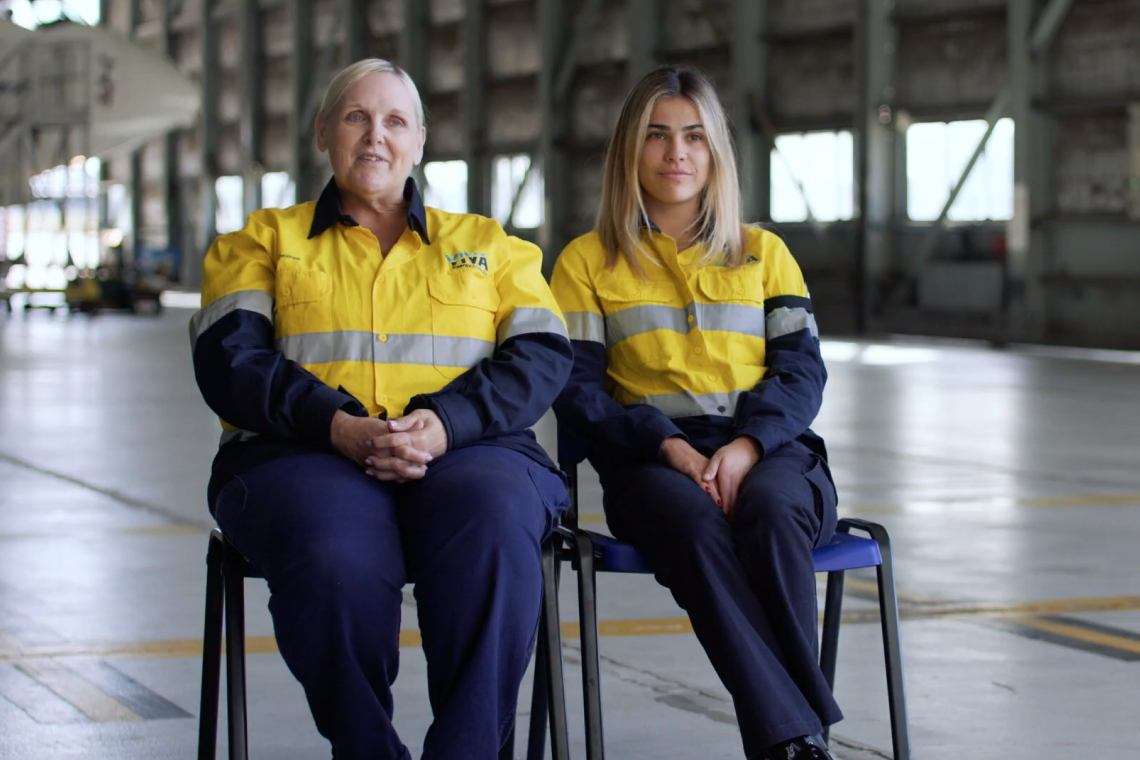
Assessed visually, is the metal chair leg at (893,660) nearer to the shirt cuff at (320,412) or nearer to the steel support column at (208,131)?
the shirt cuff at (320,412)

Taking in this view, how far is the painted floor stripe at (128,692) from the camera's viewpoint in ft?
12.0

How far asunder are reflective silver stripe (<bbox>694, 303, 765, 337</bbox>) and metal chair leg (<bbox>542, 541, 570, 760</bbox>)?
65cm

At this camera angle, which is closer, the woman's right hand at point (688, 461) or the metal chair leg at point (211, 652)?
the metal chair leg at point (211, 652)

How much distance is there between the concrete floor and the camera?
353cm

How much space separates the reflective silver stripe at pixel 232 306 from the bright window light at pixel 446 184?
24787 millimetres

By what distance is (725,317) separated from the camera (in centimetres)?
334

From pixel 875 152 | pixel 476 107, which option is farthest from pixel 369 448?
pixel 476 107

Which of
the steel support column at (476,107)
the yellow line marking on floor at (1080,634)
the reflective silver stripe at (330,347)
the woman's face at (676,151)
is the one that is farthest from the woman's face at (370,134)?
the steel support column at (476,107)

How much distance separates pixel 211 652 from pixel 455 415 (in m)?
0.60

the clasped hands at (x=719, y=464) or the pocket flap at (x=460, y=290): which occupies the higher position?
the pocket flap at (x=460, y=290)

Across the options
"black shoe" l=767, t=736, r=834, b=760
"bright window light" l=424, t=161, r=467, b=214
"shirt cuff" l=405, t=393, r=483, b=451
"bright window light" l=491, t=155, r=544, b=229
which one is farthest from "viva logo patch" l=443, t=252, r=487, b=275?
"bright window light" l=424, t=161, r=467, b=214

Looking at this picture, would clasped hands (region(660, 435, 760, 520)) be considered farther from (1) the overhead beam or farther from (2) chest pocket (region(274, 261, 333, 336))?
(1) the overhead beam

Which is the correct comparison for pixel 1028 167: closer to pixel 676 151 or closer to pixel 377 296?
pixel 676 151

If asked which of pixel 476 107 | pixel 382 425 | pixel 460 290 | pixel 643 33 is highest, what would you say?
pixel 643 33
